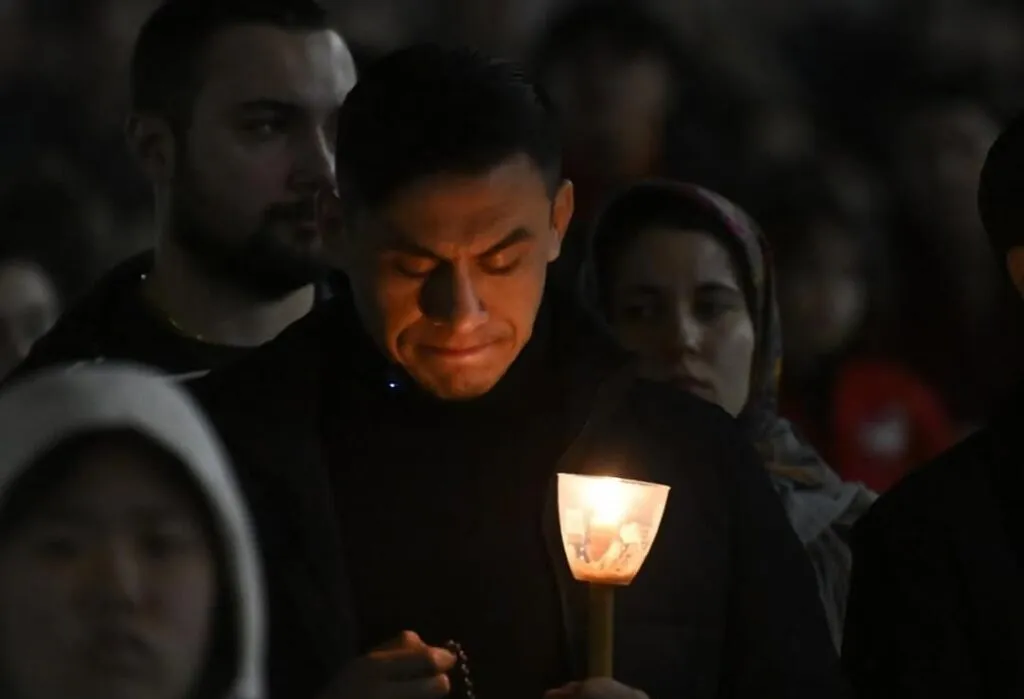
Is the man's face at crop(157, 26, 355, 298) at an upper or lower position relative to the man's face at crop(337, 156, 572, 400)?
upper

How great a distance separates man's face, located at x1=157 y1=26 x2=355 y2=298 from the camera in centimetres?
285

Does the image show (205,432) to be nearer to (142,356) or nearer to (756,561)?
(756,561)

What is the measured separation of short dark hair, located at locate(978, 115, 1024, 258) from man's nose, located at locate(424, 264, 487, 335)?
26.2 inches

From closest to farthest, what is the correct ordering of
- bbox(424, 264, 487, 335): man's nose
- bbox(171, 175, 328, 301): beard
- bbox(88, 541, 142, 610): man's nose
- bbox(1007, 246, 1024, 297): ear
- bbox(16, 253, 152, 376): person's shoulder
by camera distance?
bbox(88, 541, 142, 610): man's nose < bbox(424, 264, 487, 335): man's nose < bbox(1007, 246, 1024, 297): ear < bbox(16, 253, 152, 376): person's shoulder < bbox(171, 175, 328, 301): beard

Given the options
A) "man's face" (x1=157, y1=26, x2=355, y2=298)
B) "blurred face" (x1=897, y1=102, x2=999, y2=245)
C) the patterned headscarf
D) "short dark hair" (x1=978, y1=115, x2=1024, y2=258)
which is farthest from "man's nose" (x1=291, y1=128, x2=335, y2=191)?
"blurred face" (x1=897, y1=102, x2=999, y2=245)

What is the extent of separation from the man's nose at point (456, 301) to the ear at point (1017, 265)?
652 mm

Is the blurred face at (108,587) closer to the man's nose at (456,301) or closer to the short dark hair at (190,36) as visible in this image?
the man's nose at (456,301)

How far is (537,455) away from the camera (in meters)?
2.24

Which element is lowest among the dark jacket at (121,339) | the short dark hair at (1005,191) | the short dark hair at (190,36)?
the dark jacket at (121,339)

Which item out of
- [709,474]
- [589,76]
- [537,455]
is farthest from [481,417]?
[589,76]

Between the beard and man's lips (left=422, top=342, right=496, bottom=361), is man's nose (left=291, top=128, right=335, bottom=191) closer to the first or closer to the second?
the beard

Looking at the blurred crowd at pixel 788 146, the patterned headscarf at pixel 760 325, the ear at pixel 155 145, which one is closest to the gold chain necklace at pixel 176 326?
the ear at pixel 155 145

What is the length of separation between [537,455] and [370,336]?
0.21 m

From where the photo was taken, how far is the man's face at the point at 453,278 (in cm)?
214
